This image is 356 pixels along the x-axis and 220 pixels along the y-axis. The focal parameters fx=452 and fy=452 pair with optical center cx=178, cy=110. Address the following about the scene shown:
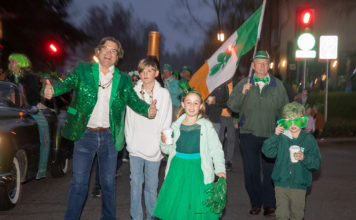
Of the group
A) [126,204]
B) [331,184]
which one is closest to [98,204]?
[126,204]

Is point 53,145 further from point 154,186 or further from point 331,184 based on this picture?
point 331,184

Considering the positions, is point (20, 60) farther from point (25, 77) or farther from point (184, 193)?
point (184, 193)

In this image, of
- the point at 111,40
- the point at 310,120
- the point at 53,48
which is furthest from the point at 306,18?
the point at 111,40

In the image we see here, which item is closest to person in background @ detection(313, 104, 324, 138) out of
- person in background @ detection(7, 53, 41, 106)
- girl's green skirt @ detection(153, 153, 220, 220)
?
person in background @ detection(7, 53, 41, 106)

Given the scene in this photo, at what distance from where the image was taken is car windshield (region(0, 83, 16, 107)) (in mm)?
6484

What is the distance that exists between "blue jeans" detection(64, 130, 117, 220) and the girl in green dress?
64 centimetres

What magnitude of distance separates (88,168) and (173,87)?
5455mm

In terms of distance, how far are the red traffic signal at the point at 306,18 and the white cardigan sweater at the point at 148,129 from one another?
878cm

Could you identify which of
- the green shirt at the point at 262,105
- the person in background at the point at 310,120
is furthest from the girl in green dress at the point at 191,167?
the person in background at the point at 310,120

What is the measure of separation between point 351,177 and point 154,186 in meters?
5.43

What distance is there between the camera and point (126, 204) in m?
6.45

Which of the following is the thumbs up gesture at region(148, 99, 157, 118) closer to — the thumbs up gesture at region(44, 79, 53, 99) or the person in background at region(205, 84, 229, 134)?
the thumbs up gesture at region(44, 79, 53, 99)

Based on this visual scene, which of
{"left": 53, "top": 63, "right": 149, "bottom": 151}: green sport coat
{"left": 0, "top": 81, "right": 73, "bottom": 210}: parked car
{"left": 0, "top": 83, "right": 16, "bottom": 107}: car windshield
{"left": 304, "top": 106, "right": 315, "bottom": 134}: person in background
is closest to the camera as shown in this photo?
{"left": 53, "top": 63, "right": 149, "bottom": 151}: green sport coat

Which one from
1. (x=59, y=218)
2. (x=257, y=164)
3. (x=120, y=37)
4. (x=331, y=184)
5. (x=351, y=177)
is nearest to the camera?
(x=59, y=218)
